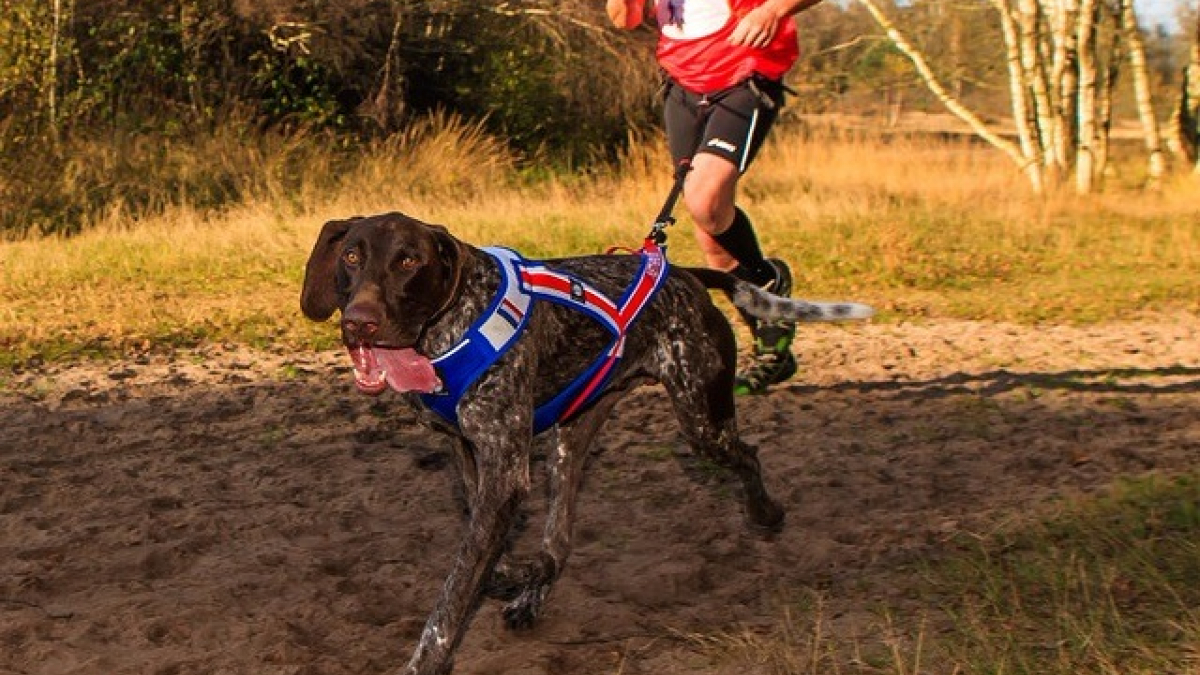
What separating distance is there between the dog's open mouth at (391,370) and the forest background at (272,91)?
11385mm

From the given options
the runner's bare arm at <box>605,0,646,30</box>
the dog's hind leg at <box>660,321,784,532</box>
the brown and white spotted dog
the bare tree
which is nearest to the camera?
the brown and white spotted dog

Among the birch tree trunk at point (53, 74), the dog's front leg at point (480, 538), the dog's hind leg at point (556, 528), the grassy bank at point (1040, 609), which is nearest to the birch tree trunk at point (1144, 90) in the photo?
the birch tree trunk at point (53, 74)

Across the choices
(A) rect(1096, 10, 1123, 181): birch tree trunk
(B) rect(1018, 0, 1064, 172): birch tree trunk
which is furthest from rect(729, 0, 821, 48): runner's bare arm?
(A) rect(1096, 10, 1123, 181): birch tree trunk

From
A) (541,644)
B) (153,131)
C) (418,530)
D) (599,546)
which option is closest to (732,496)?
(599,546)

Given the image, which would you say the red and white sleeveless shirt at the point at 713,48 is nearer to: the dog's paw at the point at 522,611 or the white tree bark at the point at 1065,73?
the dog's paw at the point at 522,611

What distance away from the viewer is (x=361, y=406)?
7.21 m

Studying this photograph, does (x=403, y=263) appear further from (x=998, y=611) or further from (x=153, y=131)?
(x=153, y=131)

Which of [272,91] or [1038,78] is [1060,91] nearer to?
[1038,78]

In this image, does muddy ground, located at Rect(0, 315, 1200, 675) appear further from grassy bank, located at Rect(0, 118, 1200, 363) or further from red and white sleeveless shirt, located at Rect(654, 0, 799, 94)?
grassy bank, located at Rect(0, 118, 1200, 363)

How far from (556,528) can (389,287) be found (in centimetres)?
115

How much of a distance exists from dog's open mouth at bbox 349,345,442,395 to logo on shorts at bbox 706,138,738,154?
101 inches

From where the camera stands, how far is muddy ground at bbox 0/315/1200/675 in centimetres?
420

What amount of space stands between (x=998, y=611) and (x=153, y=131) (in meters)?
15.3

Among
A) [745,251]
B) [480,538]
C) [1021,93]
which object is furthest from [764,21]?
[1021,93]
